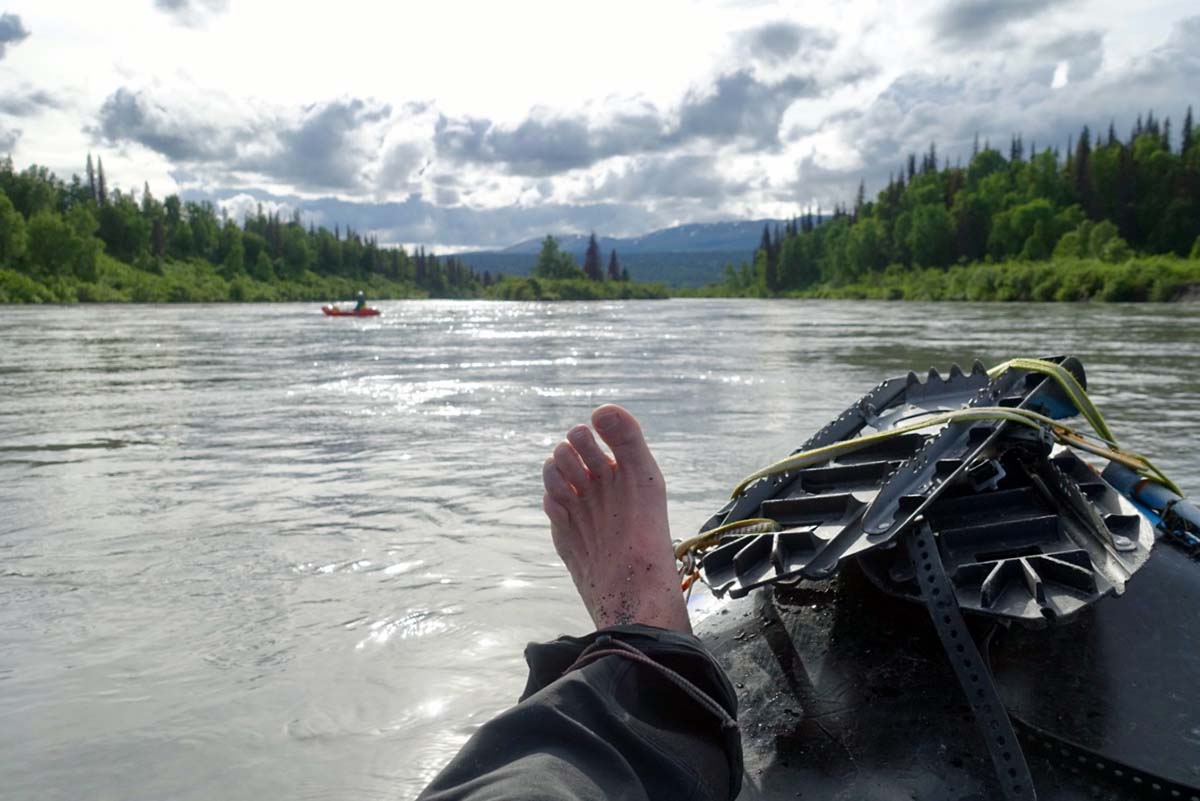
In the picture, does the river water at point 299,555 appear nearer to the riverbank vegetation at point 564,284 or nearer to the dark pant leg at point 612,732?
the dark pant leg at point 612,732

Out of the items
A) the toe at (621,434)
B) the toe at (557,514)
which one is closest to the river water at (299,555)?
the toe at (557,514)

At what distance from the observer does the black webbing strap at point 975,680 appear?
1.42 meters

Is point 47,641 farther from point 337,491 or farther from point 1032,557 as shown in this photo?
point 1032,557

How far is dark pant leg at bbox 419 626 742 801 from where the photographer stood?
3.97ft

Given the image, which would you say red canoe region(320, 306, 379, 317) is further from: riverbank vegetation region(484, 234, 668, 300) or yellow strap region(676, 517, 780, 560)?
riverbank vegetation region(484, 234, 668, 300)

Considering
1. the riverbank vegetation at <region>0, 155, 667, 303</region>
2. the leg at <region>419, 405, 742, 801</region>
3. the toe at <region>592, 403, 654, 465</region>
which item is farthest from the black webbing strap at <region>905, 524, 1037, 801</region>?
the riverbank vegetation at <region>0, 155, 667, 303</region>

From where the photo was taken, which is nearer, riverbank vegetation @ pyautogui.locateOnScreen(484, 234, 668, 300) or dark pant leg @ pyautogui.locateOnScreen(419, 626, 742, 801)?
dark pant leg @ pyautogui.locateOnScreen(419, 626, 742, 801)

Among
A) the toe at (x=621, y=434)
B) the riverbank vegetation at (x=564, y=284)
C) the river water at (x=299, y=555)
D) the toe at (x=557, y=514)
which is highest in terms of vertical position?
A: the riverbank vegetation at (x=564, y=284)

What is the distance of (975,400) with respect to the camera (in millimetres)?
2051

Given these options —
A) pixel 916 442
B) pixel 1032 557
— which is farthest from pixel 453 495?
pixel 1032 557

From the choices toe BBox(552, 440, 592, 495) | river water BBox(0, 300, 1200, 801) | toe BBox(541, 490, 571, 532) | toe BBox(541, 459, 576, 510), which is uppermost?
toe BBox(552, 440, 592, 495)

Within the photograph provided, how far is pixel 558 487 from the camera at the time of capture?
237 cm

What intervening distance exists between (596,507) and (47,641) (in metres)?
1.92

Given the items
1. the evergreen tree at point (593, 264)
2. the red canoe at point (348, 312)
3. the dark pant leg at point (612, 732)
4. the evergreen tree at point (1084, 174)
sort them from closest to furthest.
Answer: the dark pant leg at point (612, 732) < the red canoe at point (348, 312) < the evergreen tree at point (1084, 174) < the evergreen tree at point (593, 264)
